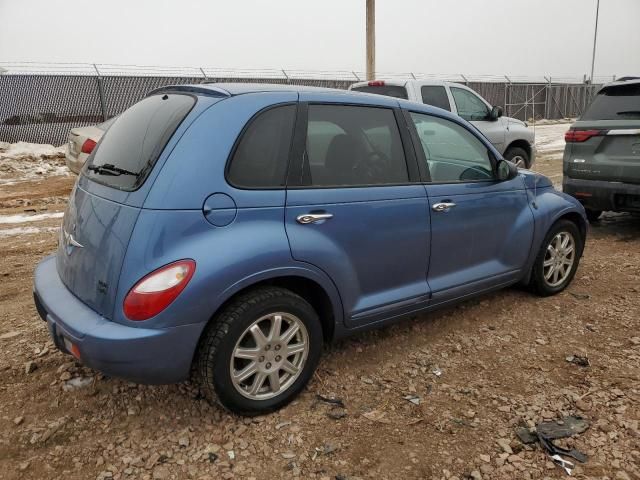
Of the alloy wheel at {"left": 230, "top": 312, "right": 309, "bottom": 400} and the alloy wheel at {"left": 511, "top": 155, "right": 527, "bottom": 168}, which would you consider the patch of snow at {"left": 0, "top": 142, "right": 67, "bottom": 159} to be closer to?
the alloy wheel at {"left": 511, "top": 155, "right": 527, "bottom": 168}

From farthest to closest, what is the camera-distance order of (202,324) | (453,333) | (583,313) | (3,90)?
(3,90), (583,313), (453,333), (202,324)

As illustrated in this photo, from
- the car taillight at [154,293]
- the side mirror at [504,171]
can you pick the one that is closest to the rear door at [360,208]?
the car taillight at [154,293]

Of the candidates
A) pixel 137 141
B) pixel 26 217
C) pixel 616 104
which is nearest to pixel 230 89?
pixel 137 141

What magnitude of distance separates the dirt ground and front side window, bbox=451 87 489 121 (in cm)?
572

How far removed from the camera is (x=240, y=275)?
2482 mm

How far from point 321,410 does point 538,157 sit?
46.0 feet

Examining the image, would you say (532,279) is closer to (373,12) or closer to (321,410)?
(321,410)

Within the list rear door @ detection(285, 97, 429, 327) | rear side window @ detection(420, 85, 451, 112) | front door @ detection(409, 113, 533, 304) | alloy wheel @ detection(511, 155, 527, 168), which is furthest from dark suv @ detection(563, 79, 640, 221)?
alloy wheel @ detection(511, 155, 527, 168)

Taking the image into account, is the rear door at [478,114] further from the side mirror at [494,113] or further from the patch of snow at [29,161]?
the patch of snow at [29,161]

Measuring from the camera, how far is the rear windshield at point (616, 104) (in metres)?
5.60

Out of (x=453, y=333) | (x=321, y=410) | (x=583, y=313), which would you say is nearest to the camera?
(x=321, y=410)

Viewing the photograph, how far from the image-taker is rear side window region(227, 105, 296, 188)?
103 inches

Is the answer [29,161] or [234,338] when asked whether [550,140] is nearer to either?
[29,161]

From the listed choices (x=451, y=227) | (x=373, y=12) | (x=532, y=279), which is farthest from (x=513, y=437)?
(x=373, y=12)
